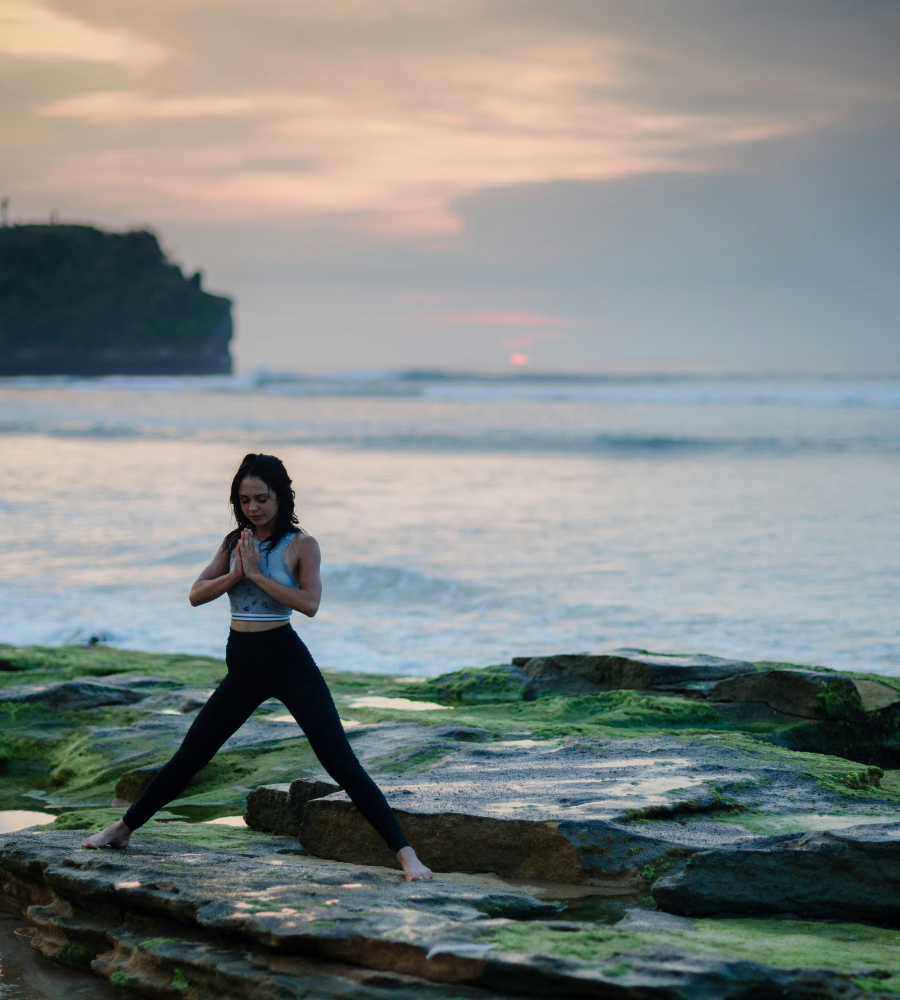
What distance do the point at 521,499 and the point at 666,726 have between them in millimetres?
13057

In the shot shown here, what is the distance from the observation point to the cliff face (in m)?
106

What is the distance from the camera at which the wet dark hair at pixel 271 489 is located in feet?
13.1

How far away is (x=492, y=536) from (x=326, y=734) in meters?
11.4

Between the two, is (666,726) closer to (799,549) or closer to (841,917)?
(841,917)

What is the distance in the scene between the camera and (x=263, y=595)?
13.1 feet

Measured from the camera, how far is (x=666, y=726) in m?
6.41

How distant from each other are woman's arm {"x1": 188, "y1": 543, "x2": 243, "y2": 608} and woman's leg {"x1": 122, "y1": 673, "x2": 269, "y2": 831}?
1.15 ft

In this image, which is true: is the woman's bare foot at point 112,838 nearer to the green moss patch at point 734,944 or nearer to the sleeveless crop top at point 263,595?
the sleeveless crop top at point 263,595

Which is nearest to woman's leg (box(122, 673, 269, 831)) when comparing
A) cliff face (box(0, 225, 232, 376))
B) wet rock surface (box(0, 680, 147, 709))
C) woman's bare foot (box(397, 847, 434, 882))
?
woman's bare foot (box(397, 847, 434, 882))

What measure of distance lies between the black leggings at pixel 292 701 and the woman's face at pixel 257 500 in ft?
1.49

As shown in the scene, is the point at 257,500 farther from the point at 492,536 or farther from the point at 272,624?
the point at 492,536

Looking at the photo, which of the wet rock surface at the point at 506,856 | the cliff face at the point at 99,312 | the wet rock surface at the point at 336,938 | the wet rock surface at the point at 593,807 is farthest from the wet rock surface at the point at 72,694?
the cliff face at the point at 99,312

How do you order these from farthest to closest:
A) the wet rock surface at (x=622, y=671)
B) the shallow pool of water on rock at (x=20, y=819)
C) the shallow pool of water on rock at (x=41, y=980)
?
1. the wet rock surface at (x=622, y=671)
2. the shallow pool of water on rock at (x=20, y=819)
3. the shallow pool of water on rock at (x=41, y=980)

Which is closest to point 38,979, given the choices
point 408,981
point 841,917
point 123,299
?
point 408,981
